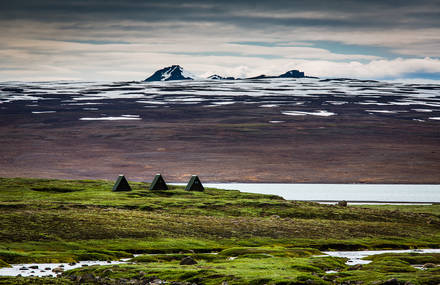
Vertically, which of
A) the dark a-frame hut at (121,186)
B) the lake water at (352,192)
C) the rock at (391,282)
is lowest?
the lake water at (352,192)

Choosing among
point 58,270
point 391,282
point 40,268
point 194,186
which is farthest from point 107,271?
point 194,186

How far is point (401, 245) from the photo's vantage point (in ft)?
186

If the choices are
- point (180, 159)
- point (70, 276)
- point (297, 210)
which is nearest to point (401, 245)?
point (297, 210)

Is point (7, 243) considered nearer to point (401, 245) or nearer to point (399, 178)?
point (401, 245)

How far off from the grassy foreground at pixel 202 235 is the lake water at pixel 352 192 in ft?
56.1

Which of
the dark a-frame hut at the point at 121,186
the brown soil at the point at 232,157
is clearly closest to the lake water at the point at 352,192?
the brown soil at the point at 232,157

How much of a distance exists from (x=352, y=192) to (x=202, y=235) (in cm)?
6922

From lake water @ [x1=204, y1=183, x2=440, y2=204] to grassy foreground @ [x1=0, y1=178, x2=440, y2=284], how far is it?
17.1m

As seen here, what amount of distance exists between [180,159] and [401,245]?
112389mm

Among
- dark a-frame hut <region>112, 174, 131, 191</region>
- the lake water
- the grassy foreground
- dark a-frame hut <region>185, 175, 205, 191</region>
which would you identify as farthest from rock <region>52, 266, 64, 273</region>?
the lake water

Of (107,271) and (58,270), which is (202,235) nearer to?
(107,271)

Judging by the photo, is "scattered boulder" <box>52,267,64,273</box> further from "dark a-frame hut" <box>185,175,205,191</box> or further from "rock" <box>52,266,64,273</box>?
"dark a-frame hut" <box>185,175,205,191</box>

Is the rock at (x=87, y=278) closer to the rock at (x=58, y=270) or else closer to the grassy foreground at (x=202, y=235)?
the grassy foreground at (x=202, y=235)

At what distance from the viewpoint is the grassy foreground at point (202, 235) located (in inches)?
1340
